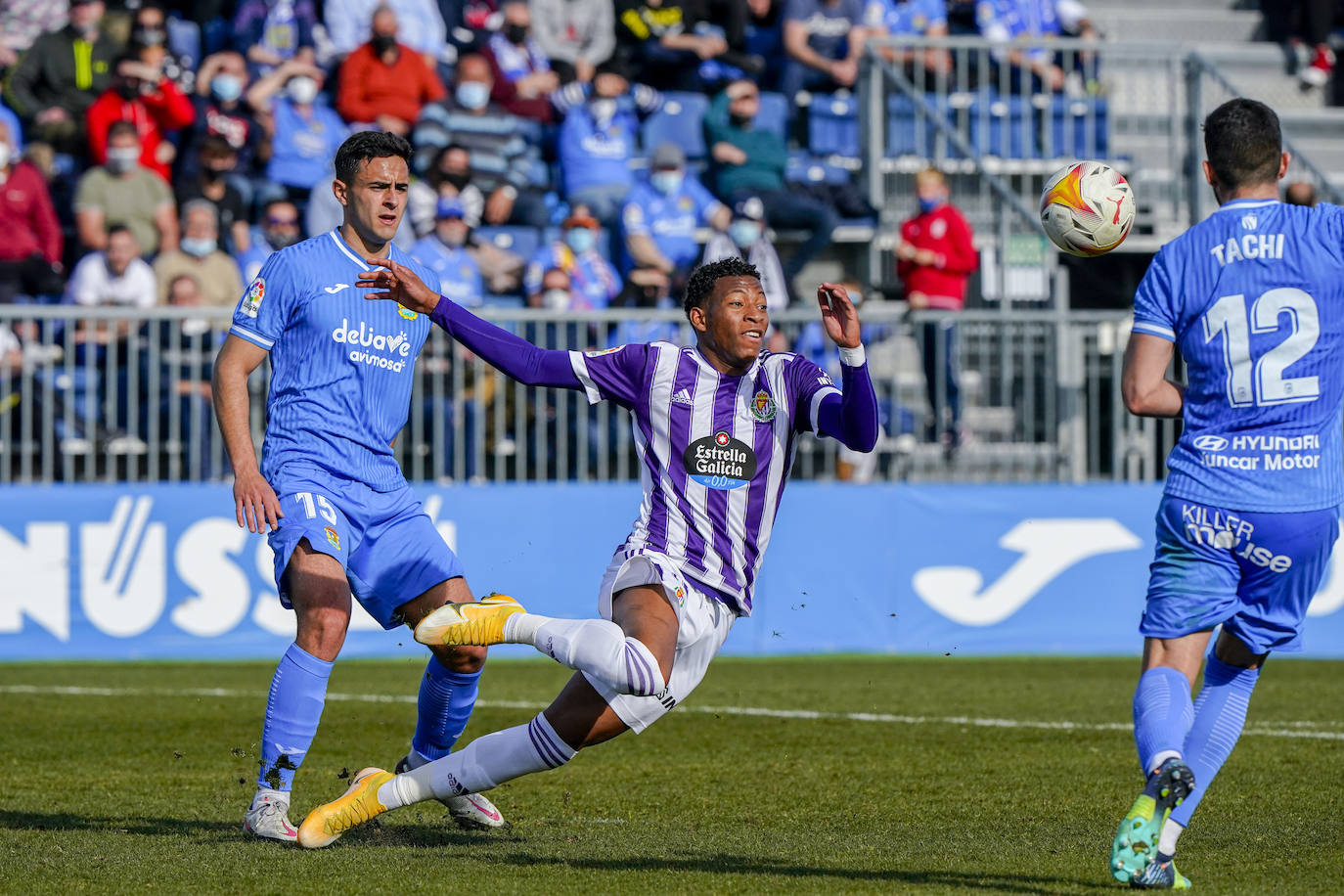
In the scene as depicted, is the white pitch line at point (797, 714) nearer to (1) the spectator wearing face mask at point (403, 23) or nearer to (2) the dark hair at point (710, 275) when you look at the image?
(2) the dark hair at point (710, 275)

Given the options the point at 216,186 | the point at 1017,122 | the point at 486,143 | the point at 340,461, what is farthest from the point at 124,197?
the point at 340,461

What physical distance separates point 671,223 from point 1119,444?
5062 mm

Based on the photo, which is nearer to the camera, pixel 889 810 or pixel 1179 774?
pixel 1179 774

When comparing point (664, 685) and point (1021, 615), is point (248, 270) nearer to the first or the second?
point (1021, 615)

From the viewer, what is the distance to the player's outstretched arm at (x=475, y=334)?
6340 millimetres

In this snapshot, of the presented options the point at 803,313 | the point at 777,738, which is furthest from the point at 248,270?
the point at 777,738

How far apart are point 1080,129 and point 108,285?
995 cm

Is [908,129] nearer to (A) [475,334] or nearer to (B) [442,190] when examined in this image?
(B) [442,190]

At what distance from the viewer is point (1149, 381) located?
542 cm

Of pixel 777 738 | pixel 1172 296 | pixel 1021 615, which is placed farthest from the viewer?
pixel 1021 615

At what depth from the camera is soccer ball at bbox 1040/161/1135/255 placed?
642 centimetres

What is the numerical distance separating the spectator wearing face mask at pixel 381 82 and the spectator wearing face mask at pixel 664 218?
8.04 feet

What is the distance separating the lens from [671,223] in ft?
57.1

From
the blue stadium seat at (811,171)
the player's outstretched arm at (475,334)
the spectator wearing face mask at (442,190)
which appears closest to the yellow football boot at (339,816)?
the player's outstretched arm at (475,334)
